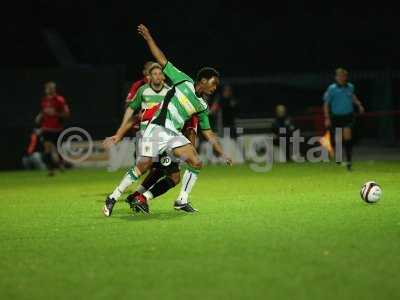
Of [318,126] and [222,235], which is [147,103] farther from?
[318,126]

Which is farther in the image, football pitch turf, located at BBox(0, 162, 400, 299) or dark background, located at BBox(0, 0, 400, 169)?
dark background, located at BBox(0, 0, 400, 169)

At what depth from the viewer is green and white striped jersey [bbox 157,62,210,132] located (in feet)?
38.8

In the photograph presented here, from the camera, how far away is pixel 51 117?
21266mm

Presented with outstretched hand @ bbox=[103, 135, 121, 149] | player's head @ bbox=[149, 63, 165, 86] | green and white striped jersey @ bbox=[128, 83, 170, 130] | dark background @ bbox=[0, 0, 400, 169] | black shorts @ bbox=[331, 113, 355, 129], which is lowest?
outstretched hand @ bbox=[103, 135, 121, 149]

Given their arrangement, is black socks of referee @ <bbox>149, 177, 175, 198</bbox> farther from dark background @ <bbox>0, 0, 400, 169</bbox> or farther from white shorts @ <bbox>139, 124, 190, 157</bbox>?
dark background @ <bbox>0, 0, 400, 169</bbox>

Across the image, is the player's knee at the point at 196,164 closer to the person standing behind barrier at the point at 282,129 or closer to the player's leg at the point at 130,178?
the player's leg at the point at 130,178

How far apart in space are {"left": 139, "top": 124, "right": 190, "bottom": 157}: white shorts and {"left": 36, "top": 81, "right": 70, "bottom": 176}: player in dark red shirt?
9451 millimetres

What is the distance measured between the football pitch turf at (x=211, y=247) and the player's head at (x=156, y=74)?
1.82 m

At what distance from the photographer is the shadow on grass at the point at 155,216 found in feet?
38.4

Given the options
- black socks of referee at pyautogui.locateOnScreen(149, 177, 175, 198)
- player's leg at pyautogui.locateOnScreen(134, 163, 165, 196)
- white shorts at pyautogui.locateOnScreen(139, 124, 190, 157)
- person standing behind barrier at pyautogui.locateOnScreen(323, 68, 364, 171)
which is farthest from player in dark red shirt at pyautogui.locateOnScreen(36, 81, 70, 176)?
white shorts at pyautogui.locateOnScreen(139, 124, 190, 157)

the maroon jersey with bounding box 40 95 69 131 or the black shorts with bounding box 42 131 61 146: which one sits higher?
the maroon jersey with bounding box 40 95 69 131

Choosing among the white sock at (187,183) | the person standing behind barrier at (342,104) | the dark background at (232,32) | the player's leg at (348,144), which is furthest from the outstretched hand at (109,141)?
the dark background at (232,32)

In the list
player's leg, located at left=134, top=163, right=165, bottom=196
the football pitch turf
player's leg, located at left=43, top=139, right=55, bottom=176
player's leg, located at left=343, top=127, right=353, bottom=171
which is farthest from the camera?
player's leg, located at left=43, top=139, right=55, bottom=176

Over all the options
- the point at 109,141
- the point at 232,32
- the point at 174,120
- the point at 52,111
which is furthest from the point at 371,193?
the point at 232,32
